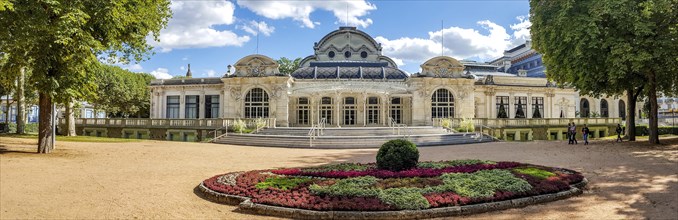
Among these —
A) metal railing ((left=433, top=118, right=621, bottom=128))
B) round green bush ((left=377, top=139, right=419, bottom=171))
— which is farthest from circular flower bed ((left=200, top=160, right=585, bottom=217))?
metal railing ((left=433, top=118, right=621, bottom=128))

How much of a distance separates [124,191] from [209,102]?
33090 mm

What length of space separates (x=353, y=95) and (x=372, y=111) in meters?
2.83

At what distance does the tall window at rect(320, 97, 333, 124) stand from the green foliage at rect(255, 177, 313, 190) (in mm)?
27663

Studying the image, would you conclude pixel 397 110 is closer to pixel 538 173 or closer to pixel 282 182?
pixel 538 173

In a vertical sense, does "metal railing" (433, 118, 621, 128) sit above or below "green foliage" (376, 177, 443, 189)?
above

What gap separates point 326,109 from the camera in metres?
38.2

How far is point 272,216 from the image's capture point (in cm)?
805

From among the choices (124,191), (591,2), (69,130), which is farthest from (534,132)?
(69,130)

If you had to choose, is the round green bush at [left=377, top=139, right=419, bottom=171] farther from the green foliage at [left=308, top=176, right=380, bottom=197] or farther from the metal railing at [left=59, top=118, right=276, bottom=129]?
the metal railing at [left=59, top=118, right=276, bottom=129]

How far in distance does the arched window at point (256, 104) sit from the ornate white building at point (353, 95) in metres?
0.10

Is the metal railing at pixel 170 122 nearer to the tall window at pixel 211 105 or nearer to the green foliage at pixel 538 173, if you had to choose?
the tall window at pixel 211 105

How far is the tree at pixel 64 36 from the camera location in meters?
14.7

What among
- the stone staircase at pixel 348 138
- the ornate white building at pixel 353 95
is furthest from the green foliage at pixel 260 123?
the ornate white building at pixel 353 95

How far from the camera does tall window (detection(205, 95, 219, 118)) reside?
41719mm
